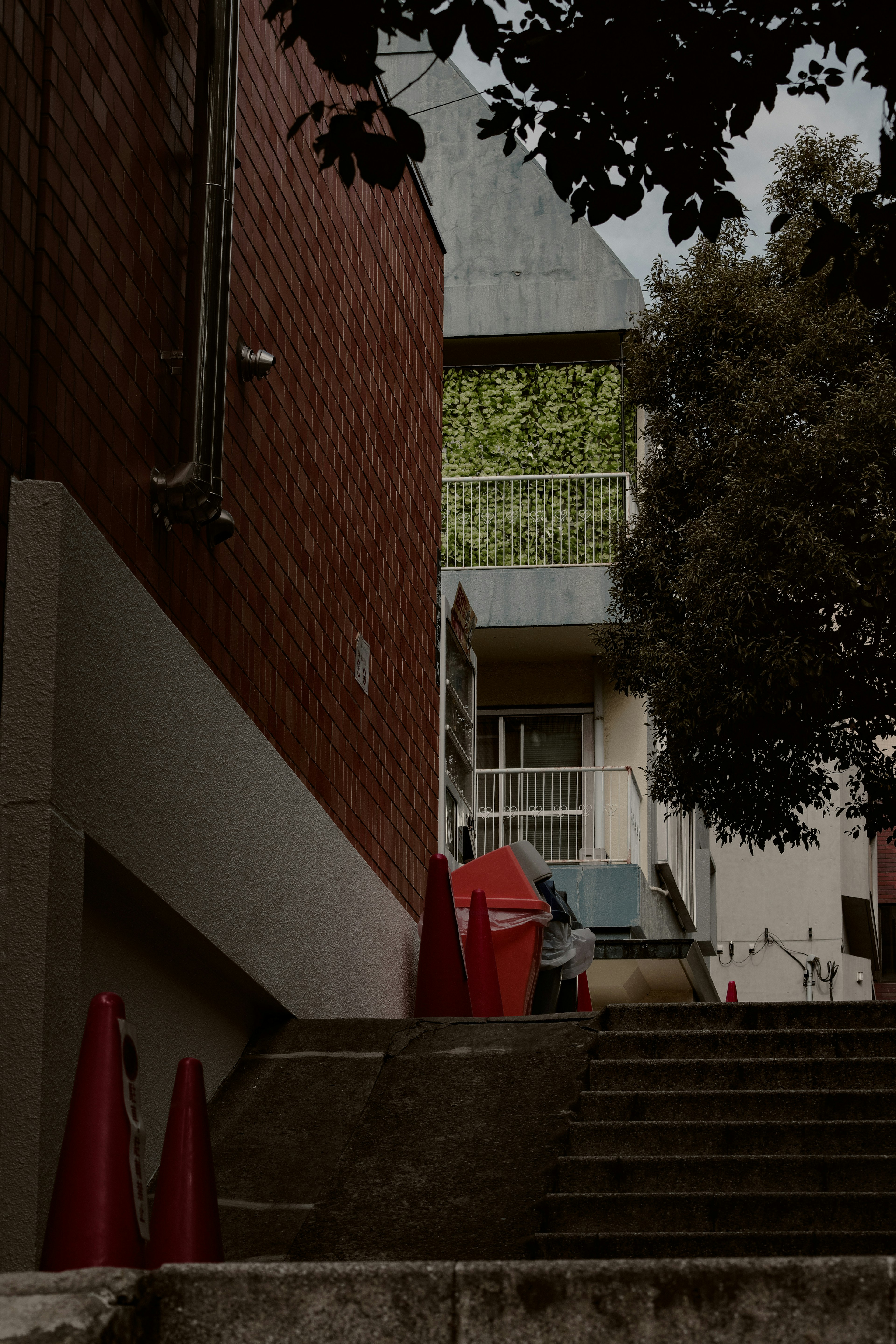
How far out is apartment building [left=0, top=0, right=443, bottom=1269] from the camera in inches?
179

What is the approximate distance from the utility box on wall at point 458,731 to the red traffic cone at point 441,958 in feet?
11.8

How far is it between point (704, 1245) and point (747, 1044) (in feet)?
6.33

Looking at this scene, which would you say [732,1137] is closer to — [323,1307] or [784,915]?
[323,1307]

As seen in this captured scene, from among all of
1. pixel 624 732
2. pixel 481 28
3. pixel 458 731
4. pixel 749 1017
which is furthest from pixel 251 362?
pixel 624 732

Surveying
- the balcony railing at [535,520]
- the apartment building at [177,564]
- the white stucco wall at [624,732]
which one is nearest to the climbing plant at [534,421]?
the balcony railing at [535,520]

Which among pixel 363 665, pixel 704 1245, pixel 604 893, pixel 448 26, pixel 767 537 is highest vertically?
pixel 767 537

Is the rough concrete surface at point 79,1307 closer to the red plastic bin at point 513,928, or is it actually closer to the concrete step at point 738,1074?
the concrete step at point 738,1074

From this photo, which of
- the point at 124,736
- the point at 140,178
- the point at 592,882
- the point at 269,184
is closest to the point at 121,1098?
the point at 124,736

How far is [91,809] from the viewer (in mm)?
4840

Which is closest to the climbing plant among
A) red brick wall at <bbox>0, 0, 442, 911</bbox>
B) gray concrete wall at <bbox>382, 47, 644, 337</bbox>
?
gray concrete wall at <bbox>382, 47, 644, 337</bbox>

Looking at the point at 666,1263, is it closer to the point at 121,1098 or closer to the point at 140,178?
the point at 121,1098

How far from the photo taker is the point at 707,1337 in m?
2.49

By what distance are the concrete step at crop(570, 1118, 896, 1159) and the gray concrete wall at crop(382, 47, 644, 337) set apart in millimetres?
15162

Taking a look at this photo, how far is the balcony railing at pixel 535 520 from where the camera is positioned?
1886cm
